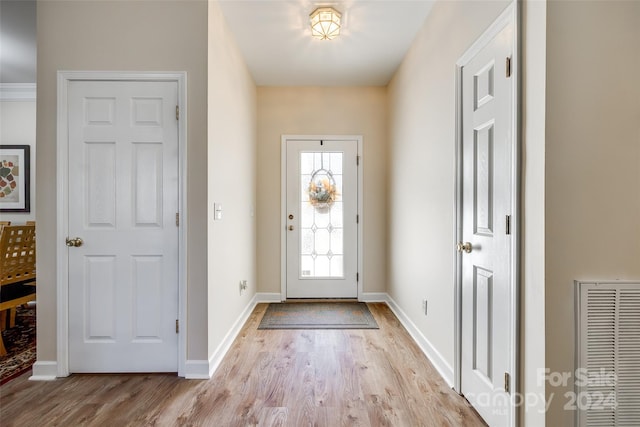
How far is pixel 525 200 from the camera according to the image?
1444 millimetres

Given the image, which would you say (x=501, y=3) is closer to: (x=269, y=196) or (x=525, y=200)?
(x=525, y=200)

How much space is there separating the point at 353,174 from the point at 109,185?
106 inches

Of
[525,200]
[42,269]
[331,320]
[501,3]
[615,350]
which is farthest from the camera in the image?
[331,320]

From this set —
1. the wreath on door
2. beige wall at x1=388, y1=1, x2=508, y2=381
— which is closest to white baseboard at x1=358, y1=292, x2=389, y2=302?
beige wall at x1=388, y1=1, x2=508, y2=381

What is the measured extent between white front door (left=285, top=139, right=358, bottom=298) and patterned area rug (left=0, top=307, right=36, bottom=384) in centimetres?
248

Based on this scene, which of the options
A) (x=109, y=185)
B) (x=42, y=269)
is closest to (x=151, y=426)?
(x=42, y=269)

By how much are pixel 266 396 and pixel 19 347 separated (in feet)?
7.58

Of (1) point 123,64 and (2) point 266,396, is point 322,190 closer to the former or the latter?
(1) point 123,64

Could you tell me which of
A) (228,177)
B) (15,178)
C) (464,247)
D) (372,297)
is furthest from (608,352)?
(15,178)

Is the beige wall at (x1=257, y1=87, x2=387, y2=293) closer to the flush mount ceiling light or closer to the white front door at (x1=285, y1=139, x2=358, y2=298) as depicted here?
the white front door at (x1=285, y1=139, x2=358, y2=298)

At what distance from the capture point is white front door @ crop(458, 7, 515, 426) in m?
1.56

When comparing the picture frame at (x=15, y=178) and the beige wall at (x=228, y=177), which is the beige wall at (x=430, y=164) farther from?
the picture frame at (x=15, y=178)

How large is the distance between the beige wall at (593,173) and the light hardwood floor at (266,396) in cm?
86

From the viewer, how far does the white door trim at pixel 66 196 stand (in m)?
2.28
